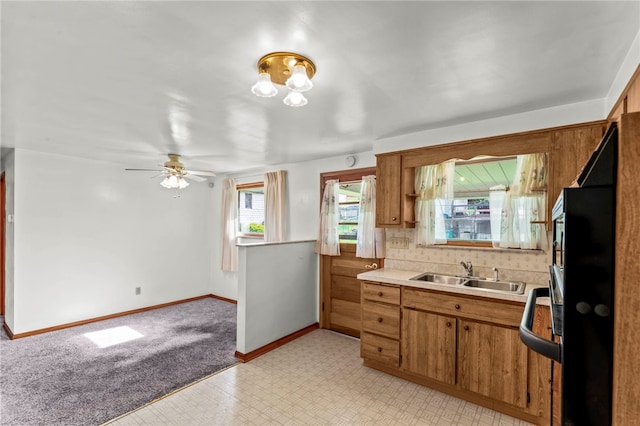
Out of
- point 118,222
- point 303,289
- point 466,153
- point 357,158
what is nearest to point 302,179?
point 357,158

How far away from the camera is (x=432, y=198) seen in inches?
128

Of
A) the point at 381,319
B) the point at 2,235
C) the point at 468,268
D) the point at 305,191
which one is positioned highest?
the point at 305,191

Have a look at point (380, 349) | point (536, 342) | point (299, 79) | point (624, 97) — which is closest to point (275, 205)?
point (380, 349)

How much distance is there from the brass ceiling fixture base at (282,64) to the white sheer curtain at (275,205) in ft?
9.58

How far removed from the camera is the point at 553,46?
1624 millimetres

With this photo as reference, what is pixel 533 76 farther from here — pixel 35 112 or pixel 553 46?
pixel 35 112

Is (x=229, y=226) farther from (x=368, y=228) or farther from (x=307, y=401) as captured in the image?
(x=307, y=401)

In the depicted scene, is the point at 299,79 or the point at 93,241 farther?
the point at 93,241

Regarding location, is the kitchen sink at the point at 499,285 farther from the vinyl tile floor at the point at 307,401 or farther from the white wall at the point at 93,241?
the white wall at the point at 93,241

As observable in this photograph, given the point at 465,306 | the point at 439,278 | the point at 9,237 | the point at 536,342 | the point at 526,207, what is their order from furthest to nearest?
the point at 9,237
the point at 439,278
the point at 526,207
the point at 465,306
the point at 536,342

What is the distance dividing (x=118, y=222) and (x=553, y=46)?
547cm

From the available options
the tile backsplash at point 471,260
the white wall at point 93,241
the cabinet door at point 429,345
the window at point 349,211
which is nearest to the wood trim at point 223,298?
the white wall at point 93,241

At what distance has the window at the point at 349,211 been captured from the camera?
413cm

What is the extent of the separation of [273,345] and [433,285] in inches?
80.2
